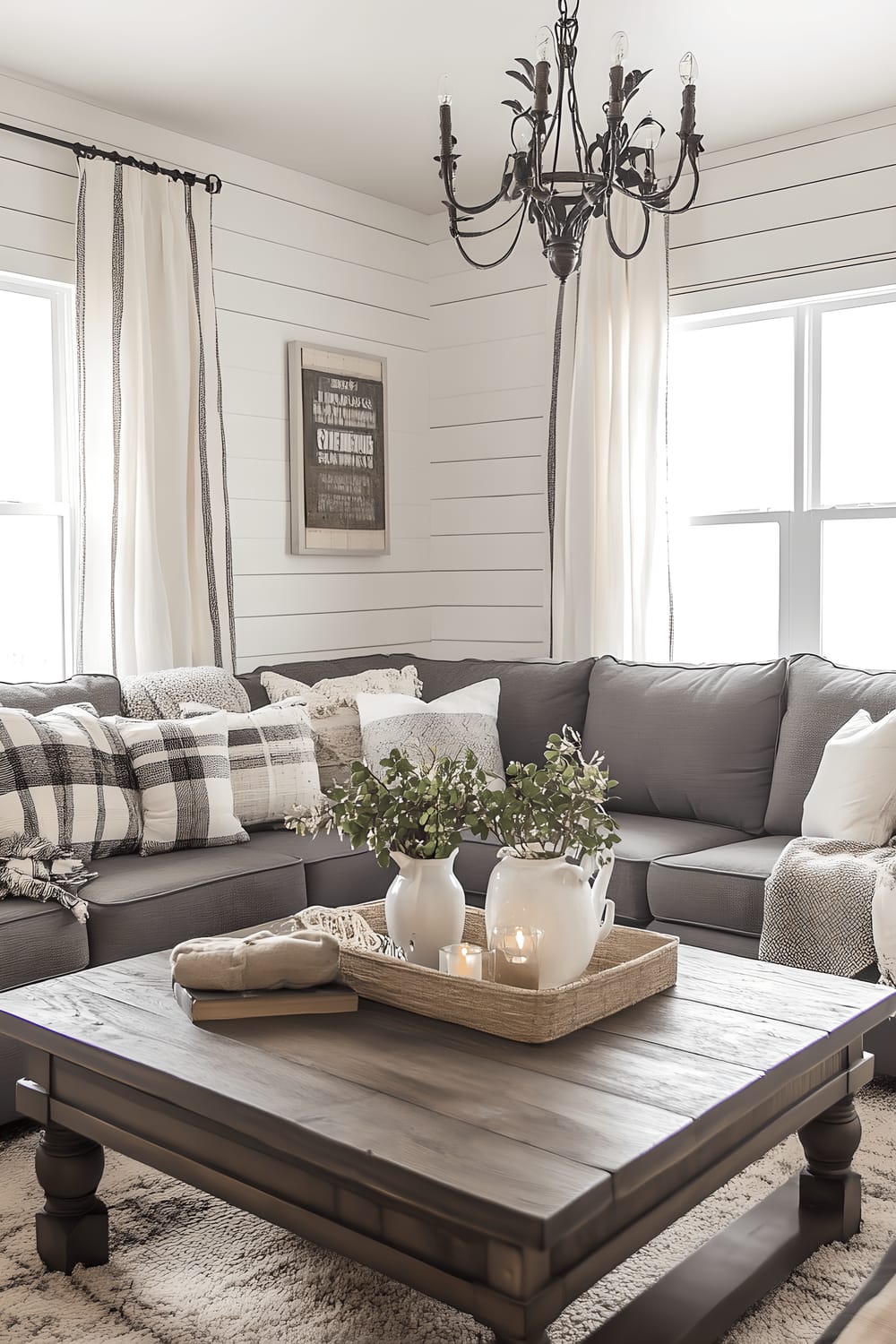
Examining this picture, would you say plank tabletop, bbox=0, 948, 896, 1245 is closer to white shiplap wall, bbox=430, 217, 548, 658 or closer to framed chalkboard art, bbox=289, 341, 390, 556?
framed chalkboard art, bbox=289, 341, 390, 556

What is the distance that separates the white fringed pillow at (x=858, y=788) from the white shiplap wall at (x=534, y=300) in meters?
1.69

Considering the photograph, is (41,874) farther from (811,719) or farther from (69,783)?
(811,719)

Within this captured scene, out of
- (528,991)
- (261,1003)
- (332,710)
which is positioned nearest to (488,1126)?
(528,991)

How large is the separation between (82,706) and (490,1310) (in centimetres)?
233

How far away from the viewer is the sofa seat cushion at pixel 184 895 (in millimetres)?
2740

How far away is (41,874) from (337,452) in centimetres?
239

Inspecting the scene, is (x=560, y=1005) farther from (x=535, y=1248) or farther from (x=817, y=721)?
(x=817, y=721)

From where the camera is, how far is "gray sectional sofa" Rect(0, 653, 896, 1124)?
275 centimetres

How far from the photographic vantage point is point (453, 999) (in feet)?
6.05

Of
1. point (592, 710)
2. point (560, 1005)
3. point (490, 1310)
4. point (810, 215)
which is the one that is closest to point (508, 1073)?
point (560, 1005)

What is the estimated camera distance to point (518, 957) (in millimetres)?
1886

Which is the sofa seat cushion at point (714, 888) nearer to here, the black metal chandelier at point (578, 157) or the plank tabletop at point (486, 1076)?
the plank tabletop at point (486, 1076)

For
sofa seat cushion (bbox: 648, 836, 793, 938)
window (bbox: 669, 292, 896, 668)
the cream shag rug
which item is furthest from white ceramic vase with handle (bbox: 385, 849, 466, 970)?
window (bbox: 669, 292, 896, 668)

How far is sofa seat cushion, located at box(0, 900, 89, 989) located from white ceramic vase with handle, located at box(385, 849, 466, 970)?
95 centimetres
